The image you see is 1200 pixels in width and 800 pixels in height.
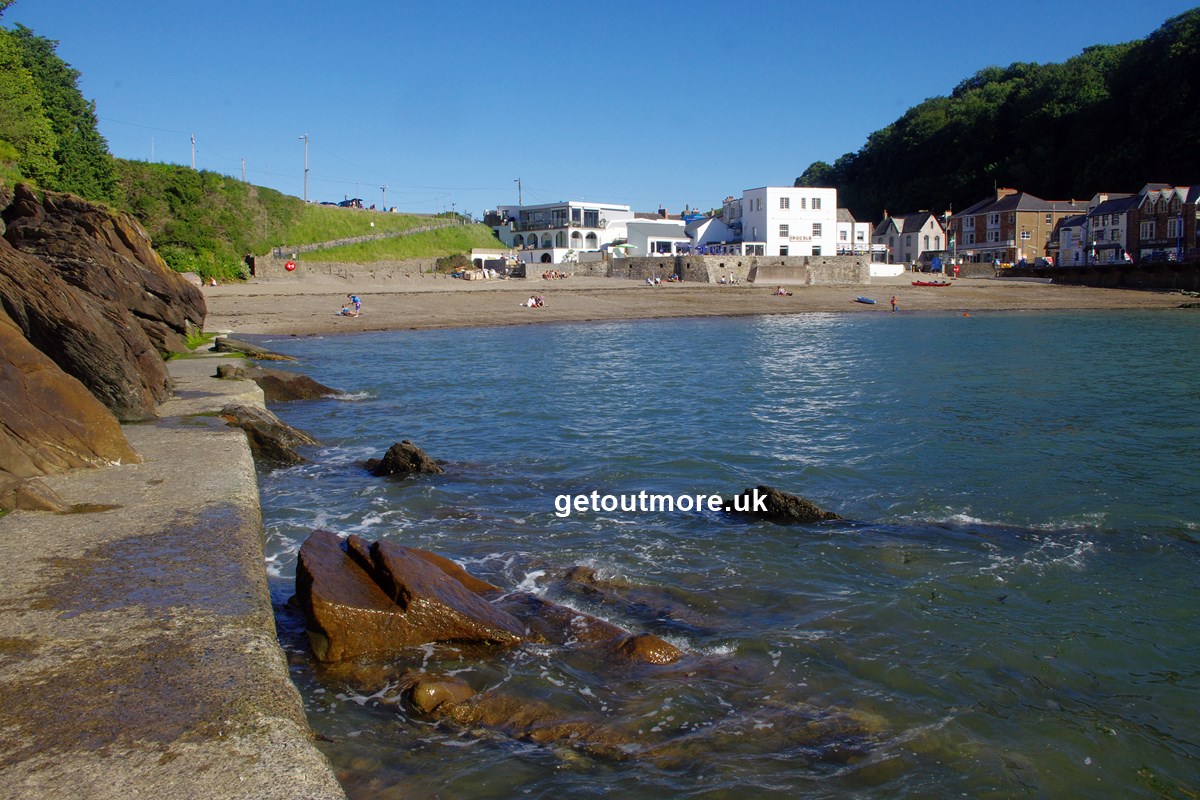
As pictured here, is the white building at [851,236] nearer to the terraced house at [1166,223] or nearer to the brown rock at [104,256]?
the terraced house at [1166,223]

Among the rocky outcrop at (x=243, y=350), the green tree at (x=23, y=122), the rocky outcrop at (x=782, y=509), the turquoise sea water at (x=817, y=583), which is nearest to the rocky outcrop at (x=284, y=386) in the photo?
the turquoise sea water at (x=817, y=583)

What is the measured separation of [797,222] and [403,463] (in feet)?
247

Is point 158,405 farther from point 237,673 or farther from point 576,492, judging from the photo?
point 237,673

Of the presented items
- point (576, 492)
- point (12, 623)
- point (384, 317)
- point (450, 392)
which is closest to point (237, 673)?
point (12, 623)

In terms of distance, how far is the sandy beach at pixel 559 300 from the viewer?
1670 inches

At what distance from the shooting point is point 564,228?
294 ft

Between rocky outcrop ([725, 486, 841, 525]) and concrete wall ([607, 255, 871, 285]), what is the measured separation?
57.0 m

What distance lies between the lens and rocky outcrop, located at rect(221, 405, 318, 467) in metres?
12.0

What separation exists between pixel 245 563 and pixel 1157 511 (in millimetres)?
10181

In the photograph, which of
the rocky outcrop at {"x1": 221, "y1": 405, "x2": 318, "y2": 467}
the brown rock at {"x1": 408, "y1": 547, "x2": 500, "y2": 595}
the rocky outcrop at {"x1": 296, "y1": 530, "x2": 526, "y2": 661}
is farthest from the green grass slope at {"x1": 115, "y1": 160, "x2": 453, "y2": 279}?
the rocky outcrop at {"x1": 296, "y1": 530, "x2": 526, "y2": 661}

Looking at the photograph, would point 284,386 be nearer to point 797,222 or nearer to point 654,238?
point 797,222

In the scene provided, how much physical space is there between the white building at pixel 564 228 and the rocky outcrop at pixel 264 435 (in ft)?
249

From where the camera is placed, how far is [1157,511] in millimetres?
10484

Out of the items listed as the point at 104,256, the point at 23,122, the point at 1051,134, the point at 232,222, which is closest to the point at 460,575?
the point at 104,256
